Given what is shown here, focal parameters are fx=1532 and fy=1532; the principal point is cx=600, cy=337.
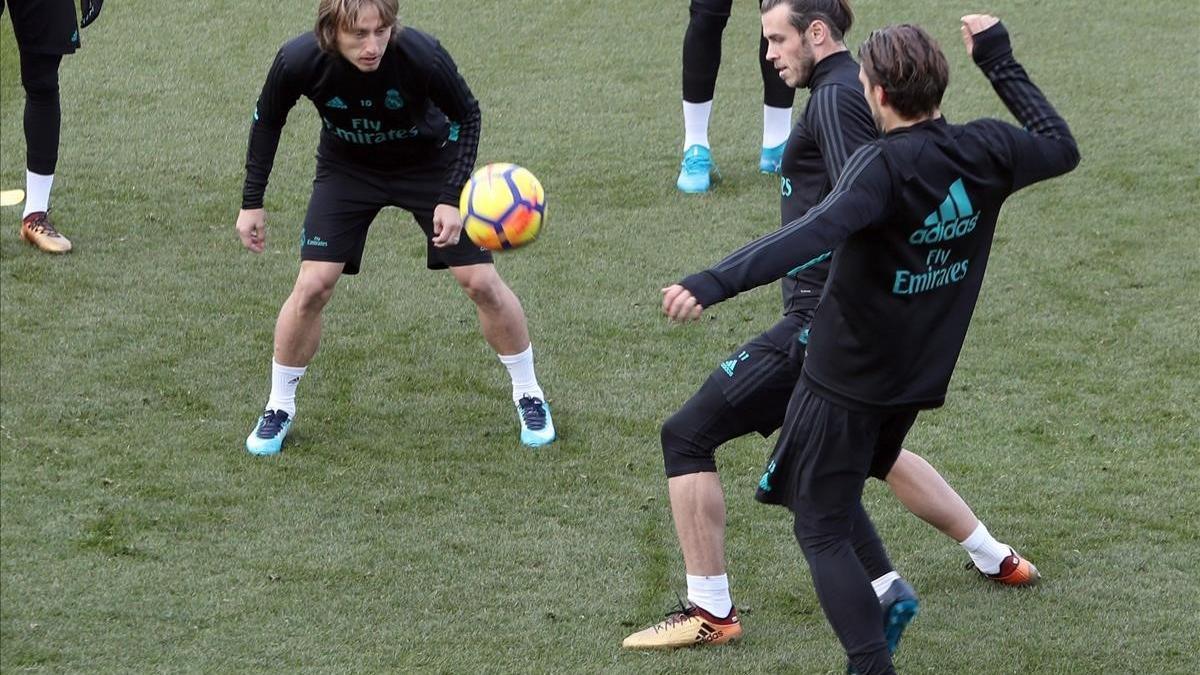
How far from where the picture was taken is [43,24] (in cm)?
751

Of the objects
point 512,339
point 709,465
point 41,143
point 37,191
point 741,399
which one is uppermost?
point 741,399

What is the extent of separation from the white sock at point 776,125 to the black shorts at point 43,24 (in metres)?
3.72

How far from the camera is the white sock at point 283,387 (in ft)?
19.6

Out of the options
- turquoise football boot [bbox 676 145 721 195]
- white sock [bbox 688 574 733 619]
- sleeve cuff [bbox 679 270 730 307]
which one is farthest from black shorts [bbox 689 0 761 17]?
sleeve cuff [bbox 679 270 730 307]

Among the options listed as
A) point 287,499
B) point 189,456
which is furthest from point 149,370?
point 287,499

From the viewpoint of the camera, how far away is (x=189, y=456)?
19.1 ft

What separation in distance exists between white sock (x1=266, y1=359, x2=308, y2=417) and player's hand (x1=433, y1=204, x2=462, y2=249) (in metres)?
0.96

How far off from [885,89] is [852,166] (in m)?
0.23

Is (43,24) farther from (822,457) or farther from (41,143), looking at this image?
(822,457)

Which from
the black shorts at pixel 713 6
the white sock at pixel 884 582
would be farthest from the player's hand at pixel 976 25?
the black shorts at pixel 713 6

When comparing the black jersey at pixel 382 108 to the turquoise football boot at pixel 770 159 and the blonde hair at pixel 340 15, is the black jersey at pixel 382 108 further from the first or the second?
the turquoise football boot at pixel 770 159

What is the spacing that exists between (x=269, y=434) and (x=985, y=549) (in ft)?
8.96

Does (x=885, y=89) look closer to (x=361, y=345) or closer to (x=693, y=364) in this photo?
(x=693, y=364)

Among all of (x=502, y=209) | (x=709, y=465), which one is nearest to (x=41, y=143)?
(x=502, y=209)
